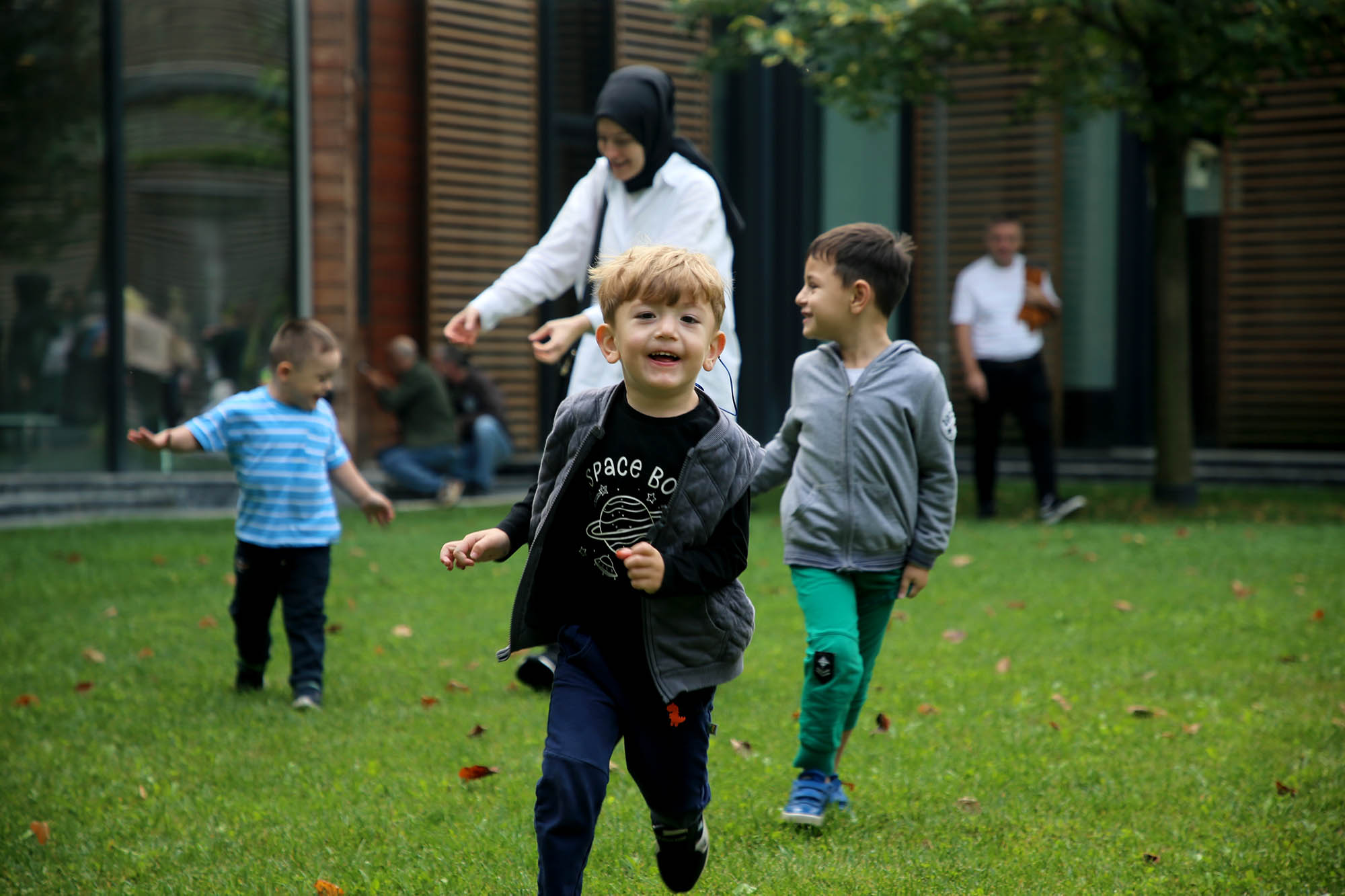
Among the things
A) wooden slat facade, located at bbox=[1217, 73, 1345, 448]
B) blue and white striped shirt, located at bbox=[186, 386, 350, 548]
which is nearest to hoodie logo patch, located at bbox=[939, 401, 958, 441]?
blue and white striped shirt, located at bbox=[186, 386, 350, 548]

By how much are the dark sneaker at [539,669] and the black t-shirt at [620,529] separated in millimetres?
2484

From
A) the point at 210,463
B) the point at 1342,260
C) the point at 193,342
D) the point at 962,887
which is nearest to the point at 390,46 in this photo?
the point at 193,342

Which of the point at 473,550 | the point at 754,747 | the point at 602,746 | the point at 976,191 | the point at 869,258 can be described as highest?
the point at 976,191

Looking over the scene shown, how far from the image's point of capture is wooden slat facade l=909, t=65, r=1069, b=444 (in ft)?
48.8

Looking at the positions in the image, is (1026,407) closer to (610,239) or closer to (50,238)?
(610,239)

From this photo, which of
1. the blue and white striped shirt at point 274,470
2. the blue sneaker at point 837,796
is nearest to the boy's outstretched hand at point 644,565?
the blue sneaker at point 837,796

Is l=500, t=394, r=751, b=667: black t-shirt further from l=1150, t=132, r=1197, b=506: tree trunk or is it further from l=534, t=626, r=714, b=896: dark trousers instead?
l=1150, t=132, r=1197, b=506: tree trunk

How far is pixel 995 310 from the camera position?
35.5ft

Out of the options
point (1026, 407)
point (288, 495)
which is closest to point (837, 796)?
point (288, 495)

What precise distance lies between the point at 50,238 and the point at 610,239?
8.44 m

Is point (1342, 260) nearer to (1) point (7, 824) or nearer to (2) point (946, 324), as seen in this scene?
(2) point (946, 324)

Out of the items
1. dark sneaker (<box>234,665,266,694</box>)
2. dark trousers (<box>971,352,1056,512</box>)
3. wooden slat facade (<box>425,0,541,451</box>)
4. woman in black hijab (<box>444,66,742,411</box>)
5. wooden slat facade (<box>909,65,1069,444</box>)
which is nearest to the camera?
woman in black hijab (<box>444,66,742,411</box>)

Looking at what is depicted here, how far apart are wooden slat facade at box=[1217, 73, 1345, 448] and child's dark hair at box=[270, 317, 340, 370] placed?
11332 millimetres

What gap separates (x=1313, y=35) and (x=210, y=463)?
9.39 meters
